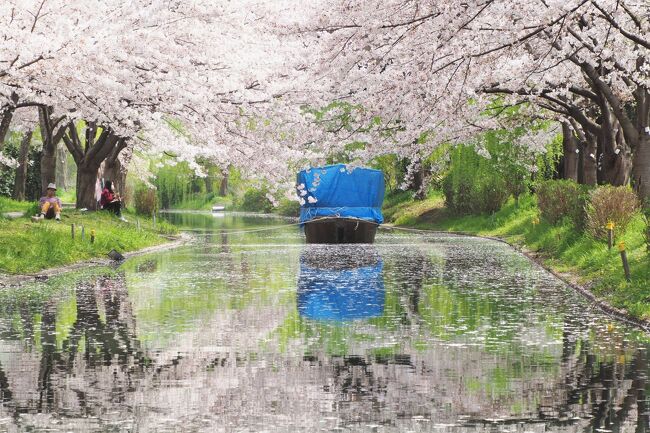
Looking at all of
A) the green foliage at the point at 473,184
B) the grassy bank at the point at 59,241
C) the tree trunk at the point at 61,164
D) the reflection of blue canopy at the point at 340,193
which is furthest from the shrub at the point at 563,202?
the tree trunk at the point at 61,164

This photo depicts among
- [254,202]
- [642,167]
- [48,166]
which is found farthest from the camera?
[254,202]

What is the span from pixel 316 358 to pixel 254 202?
329 feet

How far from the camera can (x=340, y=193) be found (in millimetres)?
42875

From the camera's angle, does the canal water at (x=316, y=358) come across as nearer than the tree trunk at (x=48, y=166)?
Yes

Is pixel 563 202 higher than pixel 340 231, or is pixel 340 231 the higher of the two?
pixel 563 202

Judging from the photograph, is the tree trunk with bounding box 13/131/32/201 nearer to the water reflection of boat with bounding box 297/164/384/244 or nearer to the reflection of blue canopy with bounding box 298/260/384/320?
the water reflection of boat with bounding box 297/164/384/244

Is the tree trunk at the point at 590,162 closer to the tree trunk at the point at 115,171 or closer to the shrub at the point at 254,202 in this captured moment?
the tree trunk at the point at 115,171

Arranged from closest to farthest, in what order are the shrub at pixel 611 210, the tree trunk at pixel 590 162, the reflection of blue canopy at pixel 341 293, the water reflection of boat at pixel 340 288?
1. the reflection of blue canopy at pixel 341 293
2. the water reflection of boat at pixel 340 288
3. the shrub at pixel 611 210
4. the tree trunk at pixel 590 162

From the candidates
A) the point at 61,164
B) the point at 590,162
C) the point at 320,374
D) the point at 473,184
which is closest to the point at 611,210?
the point at 590,162

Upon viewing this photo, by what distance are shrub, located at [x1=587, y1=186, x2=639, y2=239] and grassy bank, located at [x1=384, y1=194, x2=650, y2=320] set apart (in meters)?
0.24

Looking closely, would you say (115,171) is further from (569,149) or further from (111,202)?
(569,149)

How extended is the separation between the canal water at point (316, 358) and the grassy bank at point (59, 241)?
2.26 meters

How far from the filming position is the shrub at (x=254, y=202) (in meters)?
105

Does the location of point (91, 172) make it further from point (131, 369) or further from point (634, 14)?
point (131, 369)
